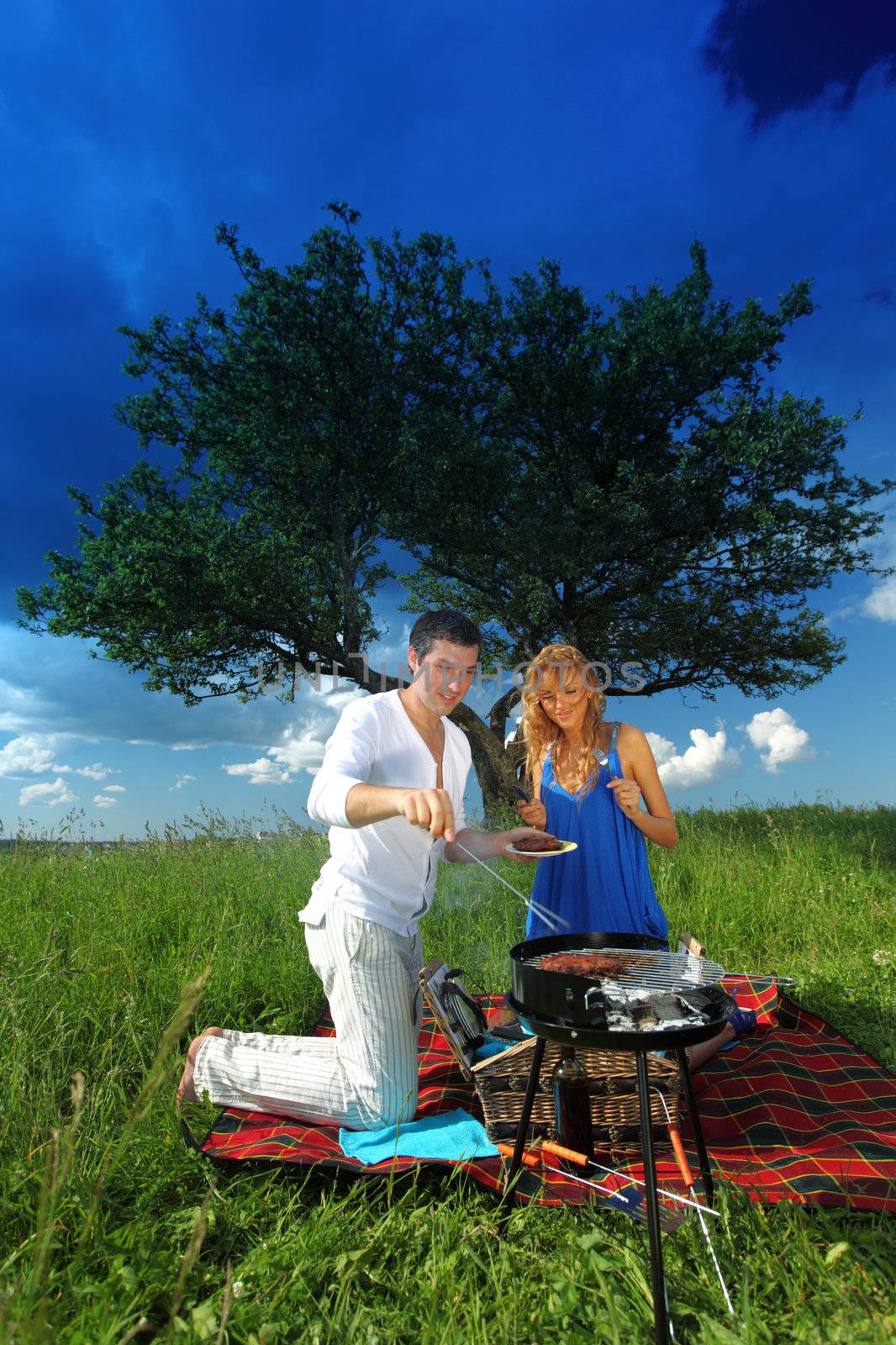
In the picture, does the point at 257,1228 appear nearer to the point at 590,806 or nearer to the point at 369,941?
the point at 369,941

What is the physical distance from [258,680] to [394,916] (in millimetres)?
11819

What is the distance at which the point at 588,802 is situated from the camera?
4230 mm

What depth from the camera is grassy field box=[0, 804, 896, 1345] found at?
2.05m

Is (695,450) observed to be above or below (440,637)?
above

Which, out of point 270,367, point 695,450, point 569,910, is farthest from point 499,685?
point 569,910

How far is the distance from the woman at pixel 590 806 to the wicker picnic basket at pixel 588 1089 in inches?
27.4

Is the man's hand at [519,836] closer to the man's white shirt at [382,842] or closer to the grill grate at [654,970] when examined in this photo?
the man's white shirt at [382,842]

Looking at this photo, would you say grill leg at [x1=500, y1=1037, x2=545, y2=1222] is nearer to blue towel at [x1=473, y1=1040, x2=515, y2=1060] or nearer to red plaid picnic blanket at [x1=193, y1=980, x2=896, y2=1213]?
red plaid picnic blanket at [x1=193, y1=980, x2=896, y2=1213]

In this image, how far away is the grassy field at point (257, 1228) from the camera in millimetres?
2051

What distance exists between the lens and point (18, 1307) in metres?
1.70

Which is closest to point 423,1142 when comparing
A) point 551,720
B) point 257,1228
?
point 257,1228

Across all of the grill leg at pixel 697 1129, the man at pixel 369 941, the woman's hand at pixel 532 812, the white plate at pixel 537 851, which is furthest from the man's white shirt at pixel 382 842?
the grill leg at pixel 697 1129

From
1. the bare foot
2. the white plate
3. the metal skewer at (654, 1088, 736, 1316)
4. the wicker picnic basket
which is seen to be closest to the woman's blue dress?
the white plate

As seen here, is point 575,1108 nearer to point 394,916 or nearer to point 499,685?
point 394,916
